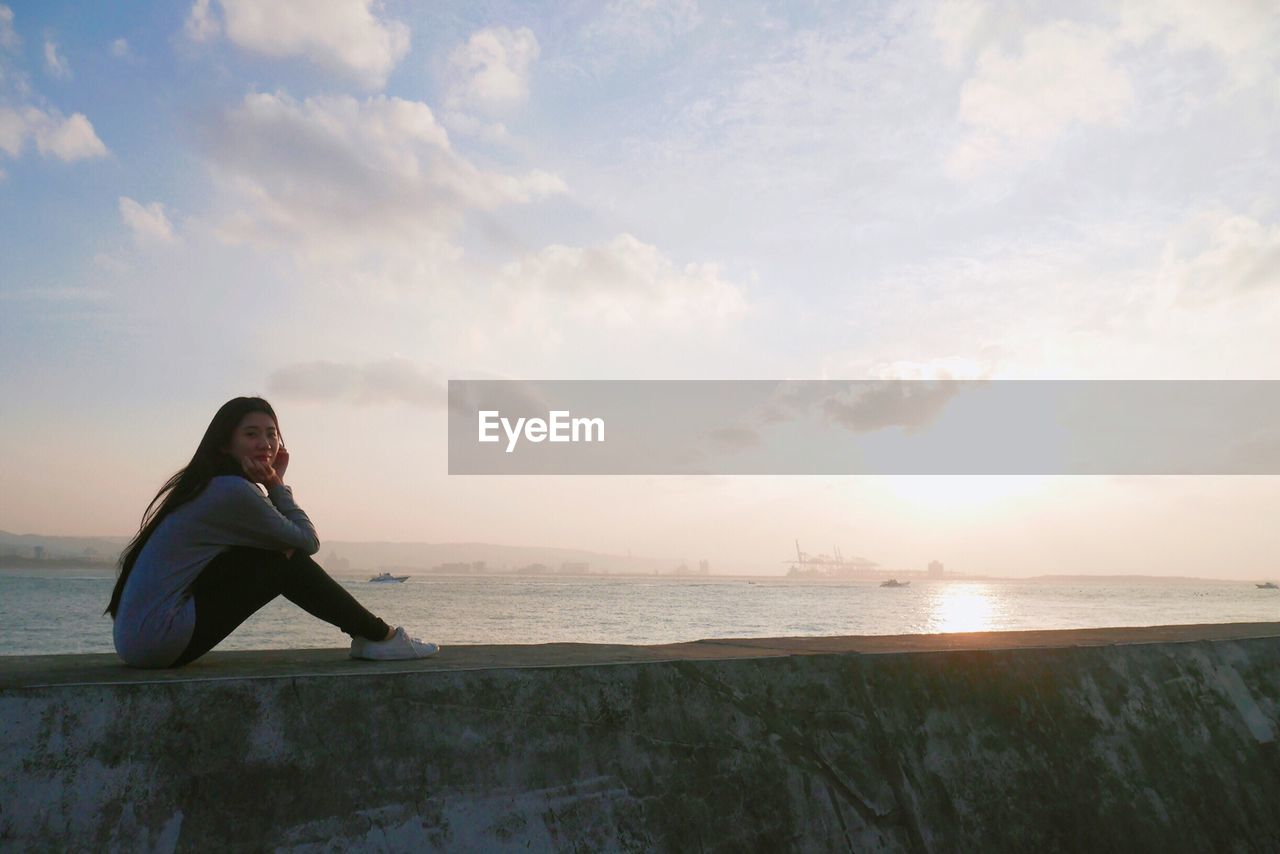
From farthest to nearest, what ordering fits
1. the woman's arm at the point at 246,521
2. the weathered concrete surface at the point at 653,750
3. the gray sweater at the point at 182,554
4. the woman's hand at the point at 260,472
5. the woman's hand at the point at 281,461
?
1. the woman's hand at the point at 281,461
2. the woman's hand at the point at 260,472
3. the woman's arm at the point at 246,521
4. the gray sweater at the point at 182,554
5. the weathered concrete surface at the point at 653,750

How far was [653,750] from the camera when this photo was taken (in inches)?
98.3

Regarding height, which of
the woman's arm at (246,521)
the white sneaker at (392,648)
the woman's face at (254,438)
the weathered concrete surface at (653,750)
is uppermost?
the woman's face at (254,438)

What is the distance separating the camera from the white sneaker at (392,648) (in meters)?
3.10

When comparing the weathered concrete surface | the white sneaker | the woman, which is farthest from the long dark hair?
the white sneaker

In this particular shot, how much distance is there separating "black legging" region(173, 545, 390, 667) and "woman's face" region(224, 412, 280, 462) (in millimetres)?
535

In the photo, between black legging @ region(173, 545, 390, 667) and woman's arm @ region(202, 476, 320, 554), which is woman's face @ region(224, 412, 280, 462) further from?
black legging @ region(173, 545, 390, 667)

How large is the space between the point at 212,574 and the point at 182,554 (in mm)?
137

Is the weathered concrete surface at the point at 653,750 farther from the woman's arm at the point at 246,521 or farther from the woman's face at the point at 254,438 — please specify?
the woman's face at the point at 254,438

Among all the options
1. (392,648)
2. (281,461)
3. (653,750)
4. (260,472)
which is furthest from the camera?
(281,461)

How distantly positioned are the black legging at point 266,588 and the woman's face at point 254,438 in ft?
1.76

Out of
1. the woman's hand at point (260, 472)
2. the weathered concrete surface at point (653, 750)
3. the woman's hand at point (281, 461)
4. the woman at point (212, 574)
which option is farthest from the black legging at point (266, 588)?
the woman's hand at point (281, 461)

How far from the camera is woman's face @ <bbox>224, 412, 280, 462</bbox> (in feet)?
11.4

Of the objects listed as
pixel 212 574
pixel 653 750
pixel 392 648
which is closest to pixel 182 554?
pixel 212 574

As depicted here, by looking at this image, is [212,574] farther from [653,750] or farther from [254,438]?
[653,750]
